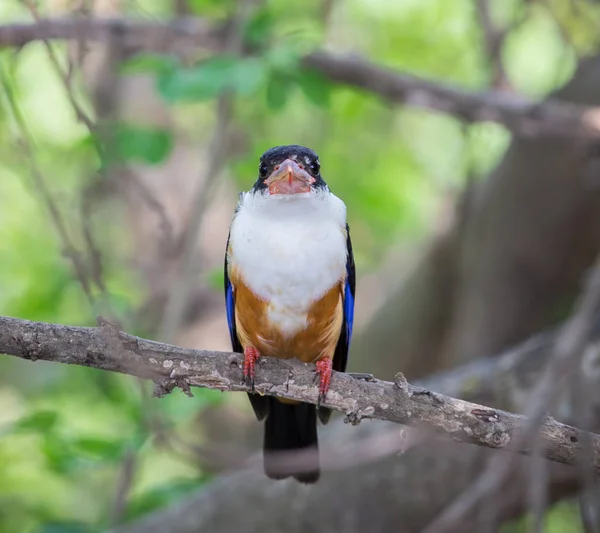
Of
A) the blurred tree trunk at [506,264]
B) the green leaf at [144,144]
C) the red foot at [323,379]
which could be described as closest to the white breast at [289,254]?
the red foot at [323,379]

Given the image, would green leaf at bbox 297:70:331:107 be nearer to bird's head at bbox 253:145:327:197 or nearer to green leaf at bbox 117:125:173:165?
green leaf at bbox 117:125:173:165

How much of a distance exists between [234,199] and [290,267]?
15.7 ft

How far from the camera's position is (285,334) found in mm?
3814

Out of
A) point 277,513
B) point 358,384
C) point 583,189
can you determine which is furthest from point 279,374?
point 583,189

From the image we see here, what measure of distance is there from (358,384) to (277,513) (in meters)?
2.25

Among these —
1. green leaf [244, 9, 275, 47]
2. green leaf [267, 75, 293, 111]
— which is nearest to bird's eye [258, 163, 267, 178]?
green leaf [267, 75, 293, 111]

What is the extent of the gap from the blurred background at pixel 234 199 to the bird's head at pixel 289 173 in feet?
1.27

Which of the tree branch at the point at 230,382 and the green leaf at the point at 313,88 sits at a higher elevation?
the green leaf at the point at 313,88

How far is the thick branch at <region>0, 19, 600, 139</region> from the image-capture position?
5539 millimetres

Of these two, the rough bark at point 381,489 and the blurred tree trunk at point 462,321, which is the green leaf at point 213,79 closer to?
the blurred tree trunk at point 462,321

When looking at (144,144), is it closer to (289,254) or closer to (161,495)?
(289,254)

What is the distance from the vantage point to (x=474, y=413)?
3160 millimetres

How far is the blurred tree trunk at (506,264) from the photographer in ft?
19.8

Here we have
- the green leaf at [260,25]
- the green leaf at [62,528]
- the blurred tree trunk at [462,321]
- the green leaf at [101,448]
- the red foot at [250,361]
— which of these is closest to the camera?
the red foot at [250,361]
